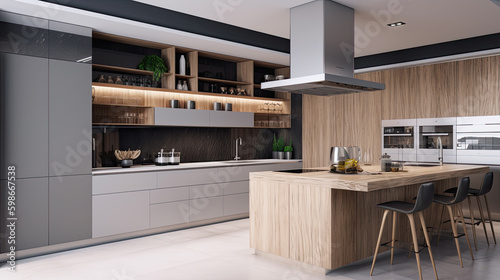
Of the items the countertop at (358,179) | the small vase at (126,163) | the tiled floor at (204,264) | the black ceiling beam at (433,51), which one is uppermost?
the black ceiling beam at (433,51)

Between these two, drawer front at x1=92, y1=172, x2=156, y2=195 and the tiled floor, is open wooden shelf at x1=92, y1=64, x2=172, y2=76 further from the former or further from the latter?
the tiled floor

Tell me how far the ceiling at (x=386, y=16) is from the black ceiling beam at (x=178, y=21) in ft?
0.81

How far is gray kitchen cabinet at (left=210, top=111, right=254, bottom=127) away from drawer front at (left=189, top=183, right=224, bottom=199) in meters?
0.97

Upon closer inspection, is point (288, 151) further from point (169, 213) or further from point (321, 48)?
point (321, 48)

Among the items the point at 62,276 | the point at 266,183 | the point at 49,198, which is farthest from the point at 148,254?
the point at 266,183

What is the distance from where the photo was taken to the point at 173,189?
17.2 feet

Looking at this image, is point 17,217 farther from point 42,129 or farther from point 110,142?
point 110,142

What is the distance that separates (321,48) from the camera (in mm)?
4160

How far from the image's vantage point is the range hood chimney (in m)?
4.15

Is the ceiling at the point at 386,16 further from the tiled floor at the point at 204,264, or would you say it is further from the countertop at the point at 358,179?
the tiled floor at the point at 204,264

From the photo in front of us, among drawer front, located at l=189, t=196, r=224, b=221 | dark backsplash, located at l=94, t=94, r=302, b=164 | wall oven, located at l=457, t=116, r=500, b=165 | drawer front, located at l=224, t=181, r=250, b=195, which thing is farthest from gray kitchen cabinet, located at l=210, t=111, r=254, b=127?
wall oven, located at l=457, t=116, r=500, b=165

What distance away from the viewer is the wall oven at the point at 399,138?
6273mm

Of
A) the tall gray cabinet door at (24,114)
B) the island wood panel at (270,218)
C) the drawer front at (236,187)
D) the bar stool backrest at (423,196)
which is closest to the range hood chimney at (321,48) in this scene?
the island wood panel at (270,218)

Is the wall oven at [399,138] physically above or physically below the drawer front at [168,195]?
above
